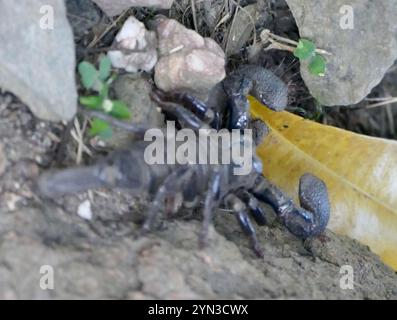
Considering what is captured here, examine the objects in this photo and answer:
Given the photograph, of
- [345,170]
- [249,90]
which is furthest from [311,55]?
[345,170]

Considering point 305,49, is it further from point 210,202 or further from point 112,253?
point 112,253

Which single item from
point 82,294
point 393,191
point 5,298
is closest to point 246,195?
point 393,191

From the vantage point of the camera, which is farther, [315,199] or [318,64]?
[318,64]

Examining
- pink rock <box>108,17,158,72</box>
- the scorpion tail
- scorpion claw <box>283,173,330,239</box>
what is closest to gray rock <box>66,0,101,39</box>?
pink rock <box>108,17,158,72</box>

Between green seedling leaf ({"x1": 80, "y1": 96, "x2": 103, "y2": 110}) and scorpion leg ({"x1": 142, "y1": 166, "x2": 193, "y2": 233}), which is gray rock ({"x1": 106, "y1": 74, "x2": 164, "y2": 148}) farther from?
→ scorpion leg ({"x1": 142, "y1": 166, "x2": 193, "y2": 233})

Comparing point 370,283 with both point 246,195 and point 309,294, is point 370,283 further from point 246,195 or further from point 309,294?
point 246,195

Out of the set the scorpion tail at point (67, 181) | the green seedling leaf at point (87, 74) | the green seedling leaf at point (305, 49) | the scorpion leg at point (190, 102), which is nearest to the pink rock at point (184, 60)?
the scorpion leg at point (190, 102)

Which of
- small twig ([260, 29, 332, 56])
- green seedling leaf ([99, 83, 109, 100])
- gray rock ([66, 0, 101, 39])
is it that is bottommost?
green seedling leaf ([99, 83, 109, 100])
